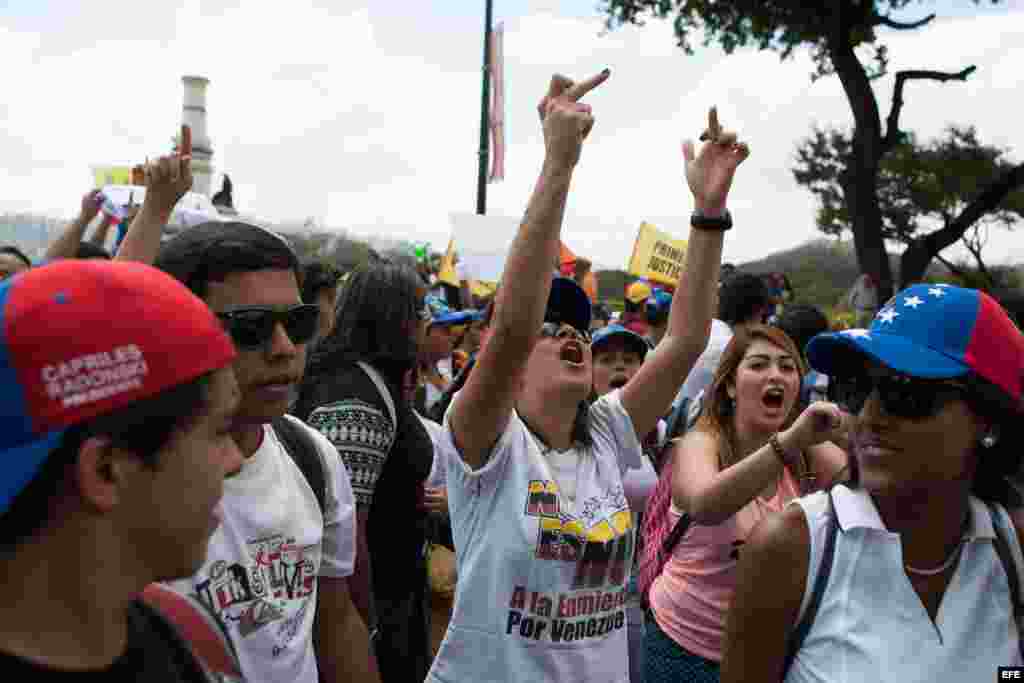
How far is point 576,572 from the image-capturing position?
9.13ft

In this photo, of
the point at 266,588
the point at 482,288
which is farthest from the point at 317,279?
the point at 482,288

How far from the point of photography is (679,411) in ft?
16.1

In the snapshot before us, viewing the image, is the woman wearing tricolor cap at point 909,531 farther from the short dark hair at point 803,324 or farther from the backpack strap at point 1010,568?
the short dark hair at point 803,324

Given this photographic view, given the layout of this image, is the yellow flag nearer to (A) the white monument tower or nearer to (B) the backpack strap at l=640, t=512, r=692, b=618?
(A) the white monument tower

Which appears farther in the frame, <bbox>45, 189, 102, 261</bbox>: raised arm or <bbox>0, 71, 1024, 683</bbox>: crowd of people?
<bbox>45, 189, 102, 261</bbox>: raised arm

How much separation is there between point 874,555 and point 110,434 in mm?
1576

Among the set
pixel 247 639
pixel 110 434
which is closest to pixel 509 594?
pixel 247 639

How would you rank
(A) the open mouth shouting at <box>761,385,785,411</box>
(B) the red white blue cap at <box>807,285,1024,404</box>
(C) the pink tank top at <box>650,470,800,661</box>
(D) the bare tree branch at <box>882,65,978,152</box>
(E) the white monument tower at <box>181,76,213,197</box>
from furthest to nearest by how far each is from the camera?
(D) the bare tree branch at <box>882,65,978,152</box> < (E) the white monument tower at <box>181,76,213,197</box> < (A) the open mouth shouting at <box>761,385,785,411</box> < (C) the pink tank top at <box>650,470,800,661</box> < (B) the red white blue cap at <box>807,285,1024,404</box>

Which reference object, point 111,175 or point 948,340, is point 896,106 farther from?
point 948,340

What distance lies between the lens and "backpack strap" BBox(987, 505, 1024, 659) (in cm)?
221

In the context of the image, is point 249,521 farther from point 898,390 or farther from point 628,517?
point 898,390

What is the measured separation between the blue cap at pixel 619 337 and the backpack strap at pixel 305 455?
2745 millimetres

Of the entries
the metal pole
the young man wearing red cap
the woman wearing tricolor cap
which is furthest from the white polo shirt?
the metal pole

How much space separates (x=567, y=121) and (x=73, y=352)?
1.66 meters
